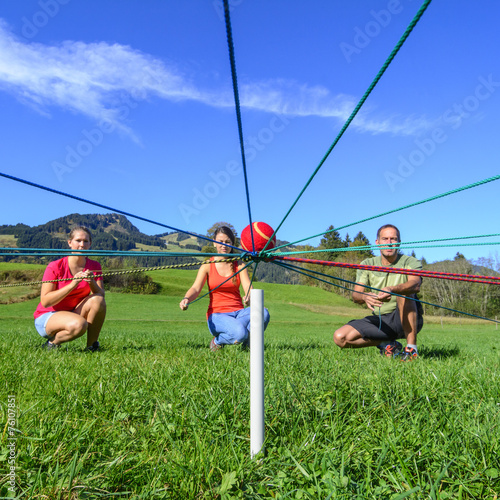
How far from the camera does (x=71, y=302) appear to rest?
5344mm

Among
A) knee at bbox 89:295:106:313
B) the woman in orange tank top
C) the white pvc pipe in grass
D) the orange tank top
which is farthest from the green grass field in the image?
the orange tank top

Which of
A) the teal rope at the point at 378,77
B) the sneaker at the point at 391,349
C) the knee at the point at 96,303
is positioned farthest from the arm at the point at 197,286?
the teal rope at the point at 378,77

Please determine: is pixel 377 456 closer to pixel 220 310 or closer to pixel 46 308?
pixel 220 310

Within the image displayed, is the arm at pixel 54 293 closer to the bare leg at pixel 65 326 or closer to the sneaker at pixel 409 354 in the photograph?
the bare leg at pixel 65 326

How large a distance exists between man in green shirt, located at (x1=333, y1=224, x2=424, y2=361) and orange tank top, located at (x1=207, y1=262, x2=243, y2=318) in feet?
4.68

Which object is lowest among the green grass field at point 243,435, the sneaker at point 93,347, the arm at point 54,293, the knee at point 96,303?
the sneaker at point 93,347

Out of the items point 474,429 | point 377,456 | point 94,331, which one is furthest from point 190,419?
point 94,331

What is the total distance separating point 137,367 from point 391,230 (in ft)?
10.8

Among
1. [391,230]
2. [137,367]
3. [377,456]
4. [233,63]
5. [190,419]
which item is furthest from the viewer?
[391,230]

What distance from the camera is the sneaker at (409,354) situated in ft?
15.2

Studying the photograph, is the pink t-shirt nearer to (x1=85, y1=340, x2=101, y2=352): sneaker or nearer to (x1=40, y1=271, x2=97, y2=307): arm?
(x1=40, y1=271, x2=97, y2=307): arm

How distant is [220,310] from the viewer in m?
5.47

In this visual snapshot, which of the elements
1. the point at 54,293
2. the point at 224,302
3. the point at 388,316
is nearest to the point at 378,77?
the point at 388,316

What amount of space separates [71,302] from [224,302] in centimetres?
203
